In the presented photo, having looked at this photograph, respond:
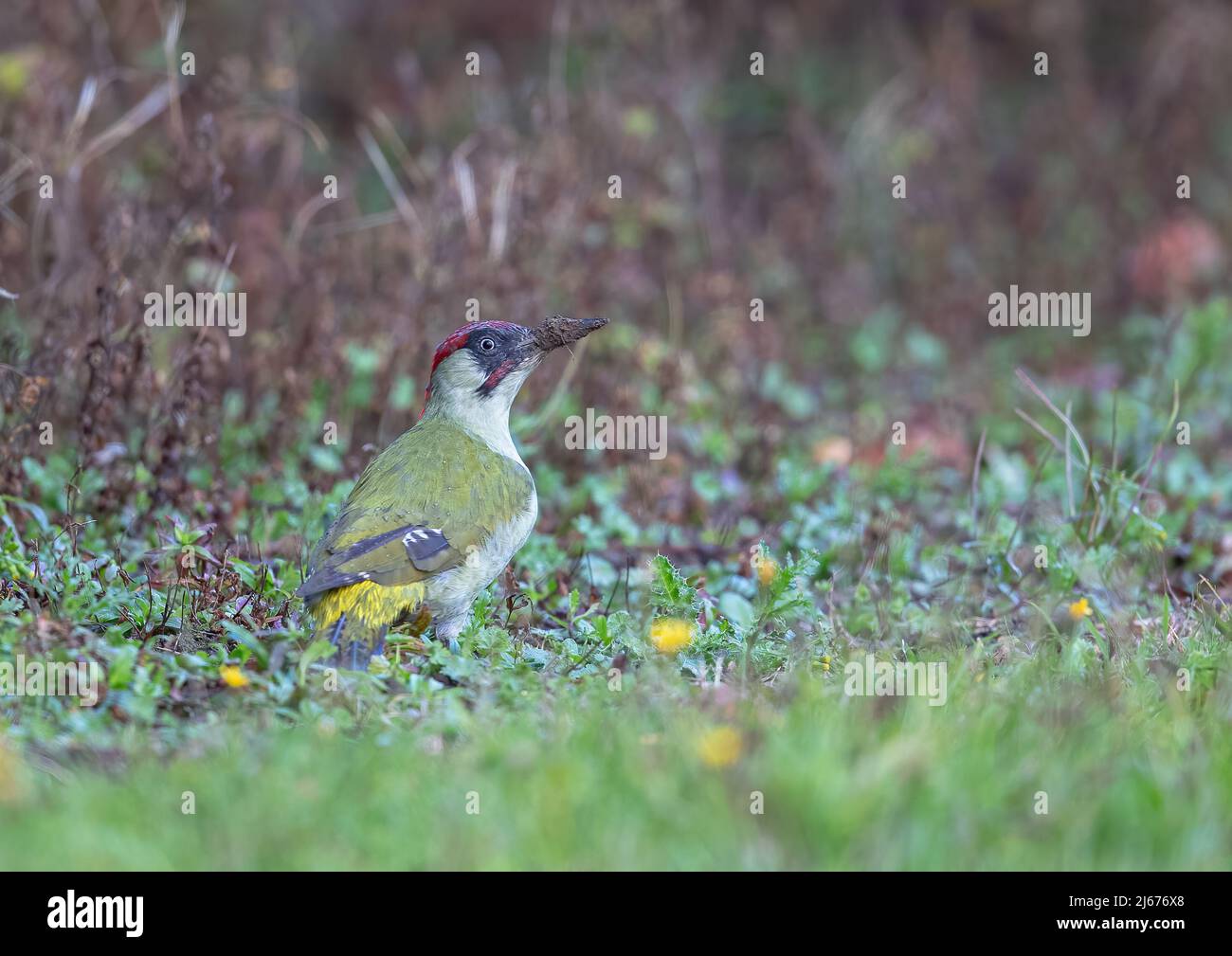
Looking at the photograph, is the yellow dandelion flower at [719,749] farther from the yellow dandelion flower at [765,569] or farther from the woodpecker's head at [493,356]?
the woodpecker's head at [493,356]

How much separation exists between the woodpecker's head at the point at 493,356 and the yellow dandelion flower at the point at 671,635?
1.07 m

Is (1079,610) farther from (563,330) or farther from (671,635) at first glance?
(563,330)

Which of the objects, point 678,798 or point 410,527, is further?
point 410,527

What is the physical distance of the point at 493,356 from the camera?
17.9 ft

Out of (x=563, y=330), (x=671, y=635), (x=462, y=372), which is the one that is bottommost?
(x=671, y=635)

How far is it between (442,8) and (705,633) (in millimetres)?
7598

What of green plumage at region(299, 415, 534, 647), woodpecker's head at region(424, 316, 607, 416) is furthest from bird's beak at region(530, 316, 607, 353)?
green plumage at region(299, 415, 534, 647)

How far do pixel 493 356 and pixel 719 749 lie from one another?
2191 millimetres

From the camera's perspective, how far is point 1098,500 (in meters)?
5.84

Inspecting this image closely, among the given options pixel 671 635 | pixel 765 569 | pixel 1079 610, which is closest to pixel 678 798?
pixel 671 635

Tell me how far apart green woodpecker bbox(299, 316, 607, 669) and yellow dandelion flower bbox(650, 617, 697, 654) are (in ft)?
1.84

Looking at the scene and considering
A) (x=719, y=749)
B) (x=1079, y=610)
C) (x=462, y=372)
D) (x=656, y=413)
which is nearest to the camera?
(x=719, y=749)

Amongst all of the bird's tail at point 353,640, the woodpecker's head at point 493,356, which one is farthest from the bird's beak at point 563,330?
the bird's tail at point 353,640
